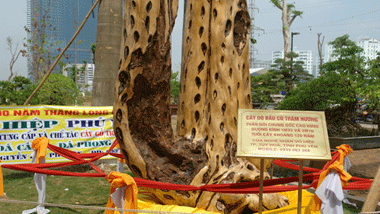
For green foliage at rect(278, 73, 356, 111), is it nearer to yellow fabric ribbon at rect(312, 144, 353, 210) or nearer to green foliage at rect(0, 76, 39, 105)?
yellow fabric ribbon at rect(312, 144, 353, 210)

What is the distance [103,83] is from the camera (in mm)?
7488

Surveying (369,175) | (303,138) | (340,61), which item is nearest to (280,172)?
(369,175)

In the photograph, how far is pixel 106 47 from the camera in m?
7.35

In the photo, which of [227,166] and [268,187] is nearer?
[268,187]

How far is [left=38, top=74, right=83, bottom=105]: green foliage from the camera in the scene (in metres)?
7.85

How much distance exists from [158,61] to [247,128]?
1297 millimetres

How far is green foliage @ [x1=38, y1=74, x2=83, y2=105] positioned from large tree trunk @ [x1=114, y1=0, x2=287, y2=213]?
15.9 feet

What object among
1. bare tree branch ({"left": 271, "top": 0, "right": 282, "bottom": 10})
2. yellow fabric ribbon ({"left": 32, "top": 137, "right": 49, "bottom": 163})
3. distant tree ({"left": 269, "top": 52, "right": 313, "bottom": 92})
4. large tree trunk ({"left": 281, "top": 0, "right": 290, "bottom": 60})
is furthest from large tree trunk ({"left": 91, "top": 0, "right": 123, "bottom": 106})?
bare tree branch ({"left": 271, "top": 0, "right": 282, "bottom": 10})

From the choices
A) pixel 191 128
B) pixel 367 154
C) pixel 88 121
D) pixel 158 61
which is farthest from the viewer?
pixel 367 154

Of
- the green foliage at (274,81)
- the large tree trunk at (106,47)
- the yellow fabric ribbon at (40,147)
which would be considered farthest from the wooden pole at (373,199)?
the green foliage at (274,81)

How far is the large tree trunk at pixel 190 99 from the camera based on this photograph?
338 cm

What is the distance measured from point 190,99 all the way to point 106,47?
402 cm

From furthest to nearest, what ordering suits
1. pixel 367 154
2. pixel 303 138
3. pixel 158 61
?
1. pixel 367 154
2. pixel 158 61
3. pixel 303 138

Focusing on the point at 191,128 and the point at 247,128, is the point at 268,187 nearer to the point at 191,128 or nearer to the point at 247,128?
the point at 247,128
